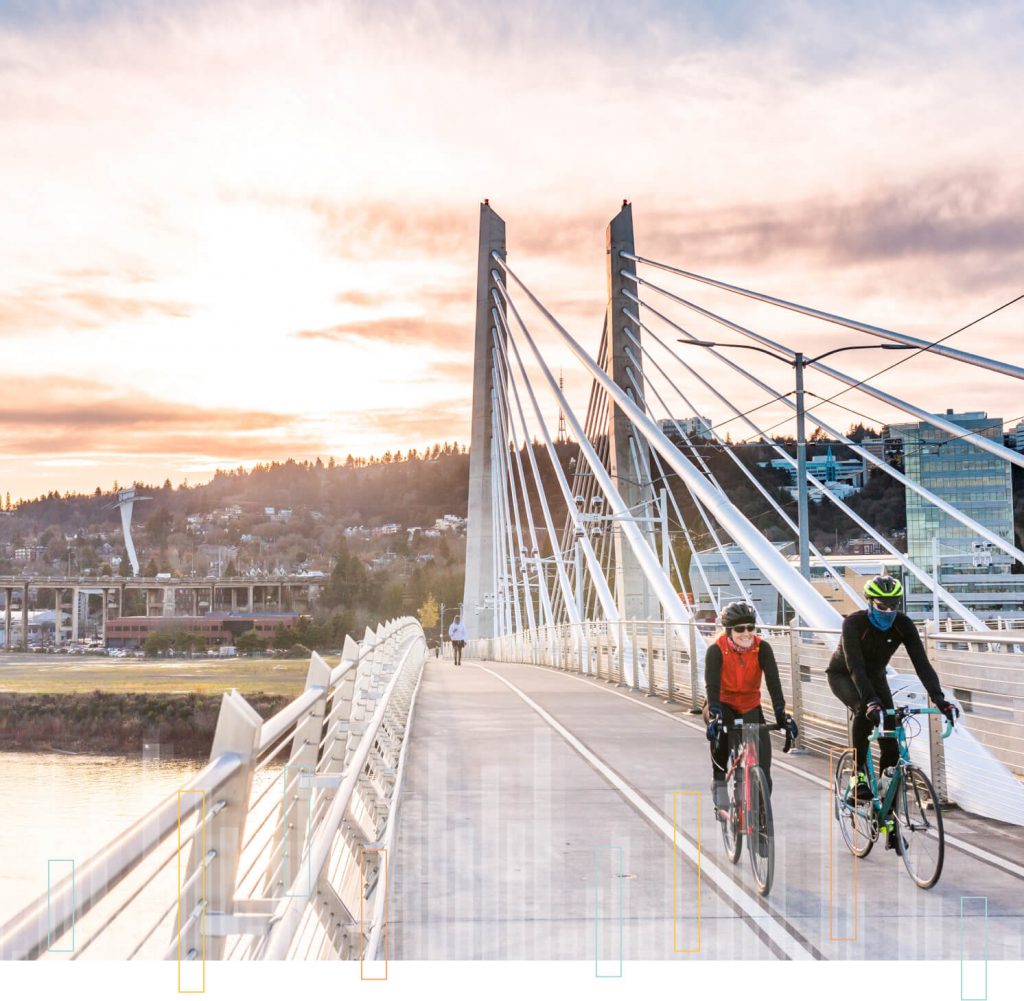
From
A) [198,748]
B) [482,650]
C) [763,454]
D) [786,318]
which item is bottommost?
[198,748]

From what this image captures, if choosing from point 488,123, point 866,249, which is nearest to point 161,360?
point 866,249

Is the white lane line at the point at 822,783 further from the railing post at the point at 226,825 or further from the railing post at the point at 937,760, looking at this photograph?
the railing post at the point at 226,825

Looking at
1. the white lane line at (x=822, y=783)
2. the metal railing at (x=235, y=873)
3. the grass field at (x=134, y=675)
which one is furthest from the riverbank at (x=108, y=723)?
the metal railing at (x=235, y=873)

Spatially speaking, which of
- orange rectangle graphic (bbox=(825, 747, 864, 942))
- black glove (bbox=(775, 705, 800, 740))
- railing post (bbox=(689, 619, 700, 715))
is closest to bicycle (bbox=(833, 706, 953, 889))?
orange rectangle graphic (bbox=(825, 747, 864, 942))

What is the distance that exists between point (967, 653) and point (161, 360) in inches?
2950

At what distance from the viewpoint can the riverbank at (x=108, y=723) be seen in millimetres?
69500

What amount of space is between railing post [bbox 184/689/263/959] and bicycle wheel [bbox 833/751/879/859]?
15.0 ft

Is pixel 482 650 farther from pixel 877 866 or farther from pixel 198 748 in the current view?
pixel 877 866

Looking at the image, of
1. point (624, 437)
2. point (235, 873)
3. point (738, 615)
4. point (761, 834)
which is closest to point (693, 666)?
point (738, 615)

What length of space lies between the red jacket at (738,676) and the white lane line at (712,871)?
38.0 inches

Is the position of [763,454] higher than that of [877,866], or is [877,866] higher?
[763,454]
